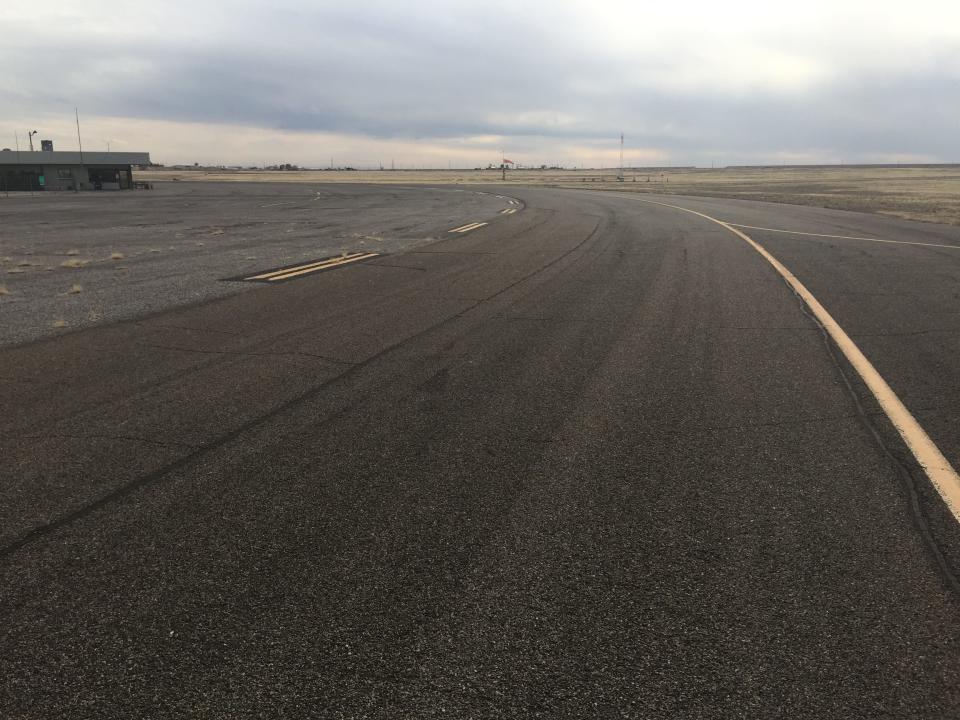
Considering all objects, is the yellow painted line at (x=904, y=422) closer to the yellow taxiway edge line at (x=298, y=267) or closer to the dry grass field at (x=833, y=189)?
the yellow taxiway edge line at (x=298, y=267)

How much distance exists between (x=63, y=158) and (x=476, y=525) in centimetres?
8438

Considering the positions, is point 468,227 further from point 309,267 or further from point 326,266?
point 309,267

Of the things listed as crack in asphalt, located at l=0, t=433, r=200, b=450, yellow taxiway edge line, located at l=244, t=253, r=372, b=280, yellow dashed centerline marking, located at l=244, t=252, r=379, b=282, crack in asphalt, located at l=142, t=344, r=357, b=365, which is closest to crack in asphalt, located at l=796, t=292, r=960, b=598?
crack in asphalt, located at l=142, t=344, r=357, b=365

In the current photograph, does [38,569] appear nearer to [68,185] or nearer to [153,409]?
[153,409]

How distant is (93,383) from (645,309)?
245 inches

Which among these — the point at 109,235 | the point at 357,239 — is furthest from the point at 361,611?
the point at 109,235

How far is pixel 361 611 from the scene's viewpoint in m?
2.66

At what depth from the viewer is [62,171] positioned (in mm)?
69812

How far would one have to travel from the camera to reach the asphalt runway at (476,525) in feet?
7.60

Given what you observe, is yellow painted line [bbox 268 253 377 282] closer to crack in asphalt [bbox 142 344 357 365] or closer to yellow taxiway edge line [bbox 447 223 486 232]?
crack in asphalt [bbox 142 344 357 365]

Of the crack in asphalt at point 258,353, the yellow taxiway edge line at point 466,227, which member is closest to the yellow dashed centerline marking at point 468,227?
the yellow taxiway edge line at point 466,227

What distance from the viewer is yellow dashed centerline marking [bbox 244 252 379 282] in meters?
11.8

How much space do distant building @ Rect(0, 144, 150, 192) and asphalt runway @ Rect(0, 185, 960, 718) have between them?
75.3 metres

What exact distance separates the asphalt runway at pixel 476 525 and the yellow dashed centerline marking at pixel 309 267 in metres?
4.34
